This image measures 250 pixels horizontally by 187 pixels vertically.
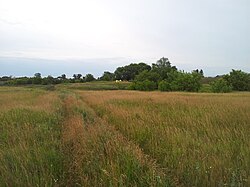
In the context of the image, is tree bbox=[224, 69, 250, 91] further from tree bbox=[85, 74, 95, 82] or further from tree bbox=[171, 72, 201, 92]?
tree bbox=[85, 74, 95, 82]

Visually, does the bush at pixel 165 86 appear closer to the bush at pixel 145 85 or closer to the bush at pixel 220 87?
the bush at pixel 145 85

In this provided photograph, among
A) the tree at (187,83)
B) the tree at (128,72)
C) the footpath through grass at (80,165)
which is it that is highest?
Result: the tree at (128,72)

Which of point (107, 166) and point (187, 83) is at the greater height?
point (187, 83)

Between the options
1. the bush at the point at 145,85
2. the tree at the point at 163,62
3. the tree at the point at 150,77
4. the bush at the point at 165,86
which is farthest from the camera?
the tree at the point at 163,62

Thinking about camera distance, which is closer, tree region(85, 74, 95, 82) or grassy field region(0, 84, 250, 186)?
grassy field region(0, 84, 250, 186)

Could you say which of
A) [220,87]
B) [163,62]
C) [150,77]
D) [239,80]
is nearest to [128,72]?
[163,62]

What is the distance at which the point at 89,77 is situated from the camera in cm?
13462

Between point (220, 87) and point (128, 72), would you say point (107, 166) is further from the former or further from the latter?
point (128, 72)

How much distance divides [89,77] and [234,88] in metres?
81.2

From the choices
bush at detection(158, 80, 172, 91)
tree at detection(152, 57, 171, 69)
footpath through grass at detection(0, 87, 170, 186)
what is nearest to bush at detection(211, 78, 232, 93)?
bush at detection(158, 80, 172, 91)

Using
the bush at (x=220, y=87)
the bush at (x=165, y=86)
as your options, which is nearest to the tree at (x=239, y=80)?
the bush at (x=220, y=87)

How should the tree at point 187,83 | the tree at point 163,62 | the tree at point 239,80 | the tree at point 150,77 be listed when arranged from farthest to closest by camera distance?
1. the tree at point 163,62
2. the tree at point 150,77
3. the tree at point 239,80
4. the tree at point 187,83

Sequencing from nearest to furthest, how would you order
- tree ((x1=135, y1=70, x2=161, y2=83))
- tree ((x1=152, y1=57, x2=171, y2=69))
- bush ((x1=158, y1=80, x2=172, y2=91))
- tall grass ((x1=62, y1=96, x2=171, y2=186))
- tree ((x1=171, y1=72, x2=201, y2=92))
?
tall grass ((x1=62, y1=96, x2=171, y2=186)) < tree ((x1=171, y1=72, x2=201, y2=92)) < bush ((x1=158, y1=80, x2=172, y2=91)) < tree ((x1=135, y1=70, x2=161, y2=83)) < tree ((x1=152, y1=57, x2=171, y2=69))

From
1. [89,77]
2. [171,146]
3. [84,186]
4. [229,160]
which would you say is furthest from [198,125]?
[89,77]
